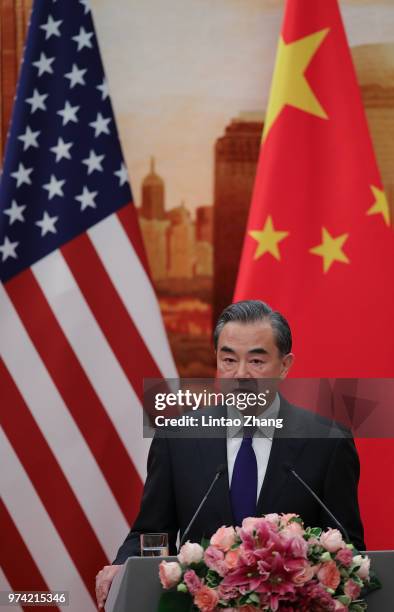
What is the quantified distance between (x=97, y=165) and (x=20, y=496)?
137cm

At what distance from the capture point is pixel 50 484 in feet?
13.2

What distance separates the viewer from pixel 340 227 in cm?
413

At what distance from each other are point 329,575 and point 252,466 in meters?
0.73

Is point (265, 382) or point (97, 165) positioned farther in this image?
point (97, 165)

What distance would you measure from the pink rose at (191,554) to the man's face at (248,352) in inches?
31.5

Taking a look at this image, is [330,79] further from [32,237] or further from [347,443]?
→ [347,443]

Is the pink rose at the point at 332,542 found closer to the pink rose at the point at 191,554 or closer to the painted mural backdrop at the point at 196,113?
the pink rose at the point at 191,554

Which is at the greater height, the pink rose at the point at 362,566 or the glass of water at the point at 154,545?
the pink rose at the point at 362,566

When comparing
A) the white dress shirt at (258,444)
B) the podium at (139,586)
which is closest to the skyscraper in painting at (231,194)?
the white dress shirt at (258,444)

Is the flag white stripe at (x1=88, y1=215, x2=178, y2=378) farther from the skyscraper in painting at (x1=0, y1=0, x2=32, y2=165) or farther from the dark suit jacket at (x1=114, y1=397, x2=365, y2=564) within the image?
the dark suit jacket at (x1=114, y1=397, x2=365, y2=564)

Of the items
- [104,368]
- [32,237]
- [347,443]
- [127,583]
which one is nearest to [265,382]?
[347,443]

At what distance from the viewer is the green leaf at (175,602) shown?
2021 mm

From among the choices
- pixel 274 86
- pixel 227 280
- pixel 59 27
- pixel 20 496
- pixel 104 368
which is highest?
pixel 59 27

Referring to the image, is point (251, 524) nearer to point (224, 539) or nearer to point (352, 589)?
point (224, 539)
